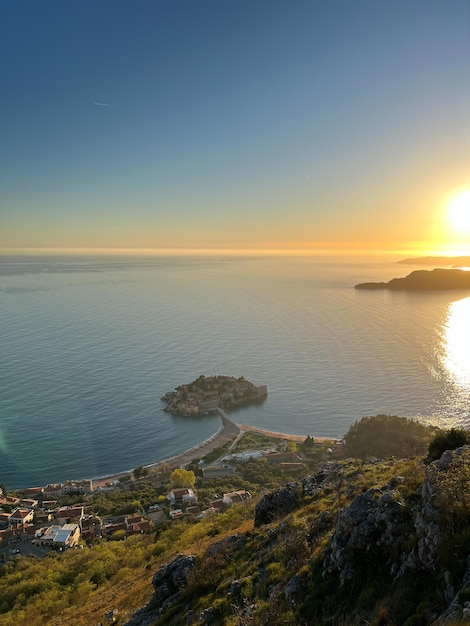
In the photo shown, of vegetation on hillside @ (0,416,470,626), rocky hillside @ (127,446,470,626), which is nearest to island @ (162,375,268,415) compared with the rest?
vegetation on hillside @ (0,416,470,626)

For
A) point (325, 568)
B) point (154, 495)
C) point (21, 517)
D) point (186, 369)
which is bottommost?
point (154, 495)

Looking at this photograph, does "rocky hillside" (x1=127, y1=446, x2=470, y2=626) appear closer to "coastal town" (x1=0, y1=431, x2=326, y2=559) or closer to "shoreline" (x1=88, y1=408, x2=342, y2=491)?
"coastal town" (x1=0, y1=431, x2=326, y2=559)

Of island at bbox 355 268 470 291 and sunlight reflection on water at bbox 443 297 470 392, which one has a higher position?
island at bbox 355 268 470 291

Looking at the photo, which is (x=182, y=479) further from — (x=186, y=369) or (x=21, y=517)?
(x=186, y=369)

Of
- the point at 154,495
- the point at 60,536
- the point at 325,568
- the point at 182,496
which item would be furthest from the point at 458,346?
the point at 325,568

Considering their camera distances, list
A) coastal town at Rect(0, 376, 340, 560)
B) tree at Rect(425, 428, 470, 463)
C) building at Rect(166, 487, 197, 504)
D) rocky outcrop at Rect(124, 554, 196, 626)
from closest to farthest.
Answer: tree at Rect(425, 428, 470, 463) → rocky outcrop at Rect(124, 554, 196, 626) → coastal town at Rect(0, 376, 340, 560) → building at Rect(166, 487, 197, 504)

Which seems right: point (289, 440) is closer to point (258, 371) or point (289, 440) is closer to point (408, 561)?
point (258, 371)
